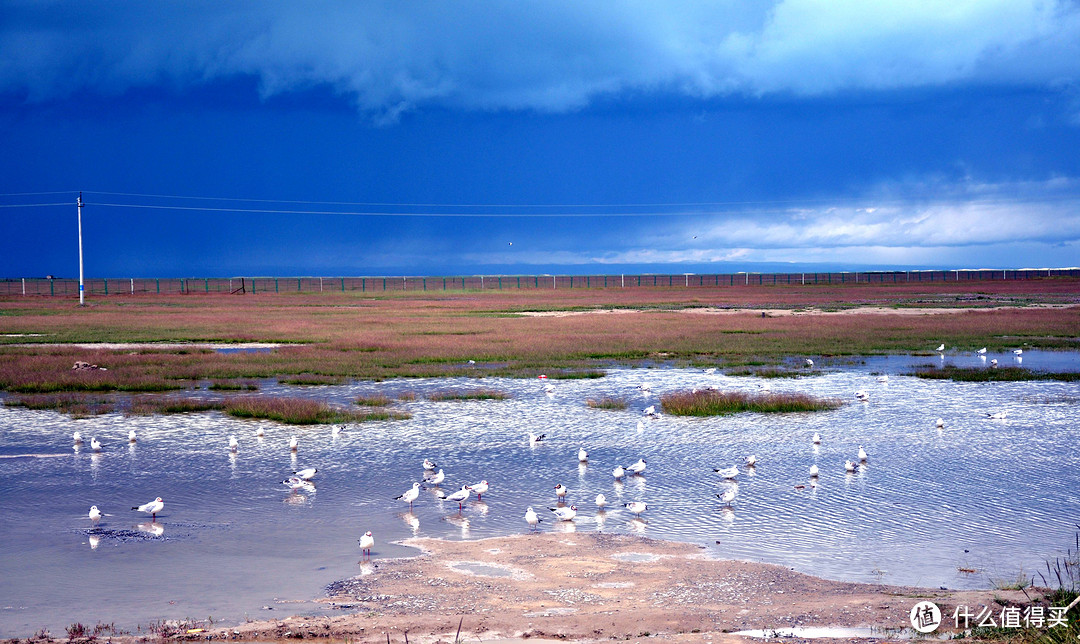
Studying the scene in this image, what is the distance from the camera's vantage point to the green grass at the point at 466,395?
79.9 ft

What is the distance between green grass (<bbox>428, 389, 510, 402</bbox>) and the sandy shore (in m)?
12.9

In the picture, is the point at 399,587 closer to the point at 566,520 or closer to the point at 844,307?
the point at 566,520

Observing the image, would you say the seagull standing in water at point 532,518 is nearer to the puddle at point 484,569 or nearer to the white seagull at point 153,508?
the puddle at point 484,569

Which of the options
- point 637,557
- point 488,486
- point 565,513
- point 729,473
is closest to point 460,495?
point 565,513

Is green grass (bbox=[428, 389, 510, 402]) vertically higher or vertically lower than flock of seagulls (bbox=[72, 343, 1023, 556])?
higher

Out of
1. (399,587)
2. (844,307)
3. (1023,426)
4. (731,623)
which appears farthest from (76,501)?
(844,307)

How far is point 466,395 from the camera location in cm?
2481

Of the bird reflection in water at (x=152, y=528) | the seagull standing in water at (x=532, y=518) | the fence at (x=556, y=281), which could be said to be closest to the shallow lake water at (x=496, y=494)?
the bird reflection in water at (x=152, y=528)

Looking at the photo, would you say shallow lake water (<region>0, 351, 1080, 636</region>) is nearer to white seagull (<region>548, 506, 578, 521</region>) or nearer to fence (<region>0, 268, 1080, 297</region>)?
white seagull (<region>548, 506, 578, 521</region>)

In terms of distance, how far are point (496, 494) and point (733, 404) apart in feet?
32.0

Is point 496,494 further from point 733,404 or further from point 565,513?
point 733,404

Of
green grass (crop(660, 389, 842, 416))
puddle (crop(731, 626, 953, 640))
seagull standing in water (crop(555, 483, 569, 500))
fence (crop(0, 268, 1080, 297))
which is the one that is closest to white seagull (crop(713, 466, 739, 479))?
seagull standing in water (crop(555, 483, 569, 500))

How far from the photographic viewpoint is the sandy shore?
854 cm

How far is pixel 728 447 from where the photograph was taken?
717 inches
